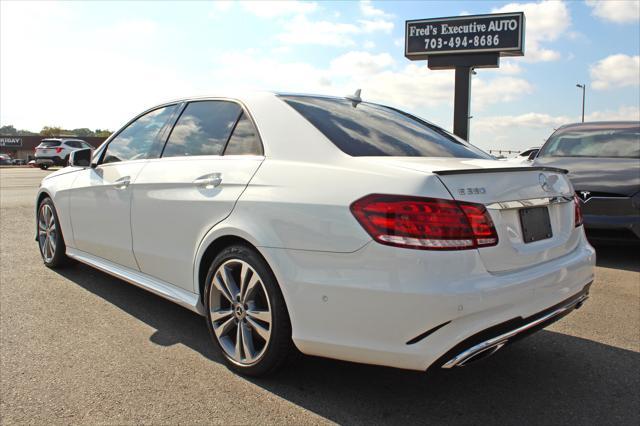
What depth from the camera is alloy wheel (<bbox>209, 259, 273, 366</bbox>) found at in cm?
280

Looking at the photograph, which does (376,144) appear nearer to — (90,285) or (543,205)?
(543,205)

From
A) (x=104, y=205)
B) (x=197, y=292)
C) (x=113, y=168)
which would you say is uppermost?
(x=113, y=168)

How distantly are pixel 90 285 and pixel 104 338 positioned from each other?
1.42 meters

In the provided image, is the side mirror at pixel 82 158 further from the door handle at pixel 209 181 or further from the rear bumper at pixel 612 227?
the rear bumper at pixel 612 227

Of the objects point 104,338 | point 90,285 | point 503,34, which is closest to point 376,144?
point 104,338

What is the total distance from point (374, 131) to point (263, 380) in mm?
1525

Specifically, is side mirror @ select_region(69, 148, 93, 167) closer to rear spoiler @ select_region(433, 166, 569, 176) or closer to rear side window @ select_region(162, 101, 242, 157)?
rear side window @ select_region(162, 101, 242, 157)

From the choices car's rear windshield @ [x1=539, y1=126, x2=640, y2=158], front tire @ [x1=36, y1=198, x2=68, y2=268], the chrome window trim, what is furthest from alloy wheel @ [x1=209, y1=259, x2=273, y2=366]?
car's rear windshield @ [x1=539, y1=126, x2=640, y2=158]

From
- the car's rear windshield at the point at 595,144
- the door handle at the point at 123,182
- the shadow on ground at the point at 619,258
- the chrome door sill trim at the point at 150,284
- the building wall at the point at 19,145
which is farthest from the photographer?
the building wall at the point at 19,145

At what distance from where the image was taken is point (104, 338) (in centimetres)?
350

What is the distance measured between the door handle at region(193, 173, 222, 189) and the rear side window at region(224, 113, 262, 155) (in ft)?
0.57

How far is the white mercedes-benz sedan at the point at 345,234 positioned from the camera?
226 cm

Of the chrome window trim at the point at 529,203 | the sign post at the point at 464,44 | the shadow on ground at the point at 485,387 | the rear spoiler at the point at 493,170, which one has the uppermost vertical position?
the sign post at the point at 464,44

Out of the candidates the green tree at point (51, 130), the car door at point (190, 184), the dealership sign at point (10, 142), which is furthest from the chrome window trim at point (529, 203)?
→ the green tree at point (51, 130)
